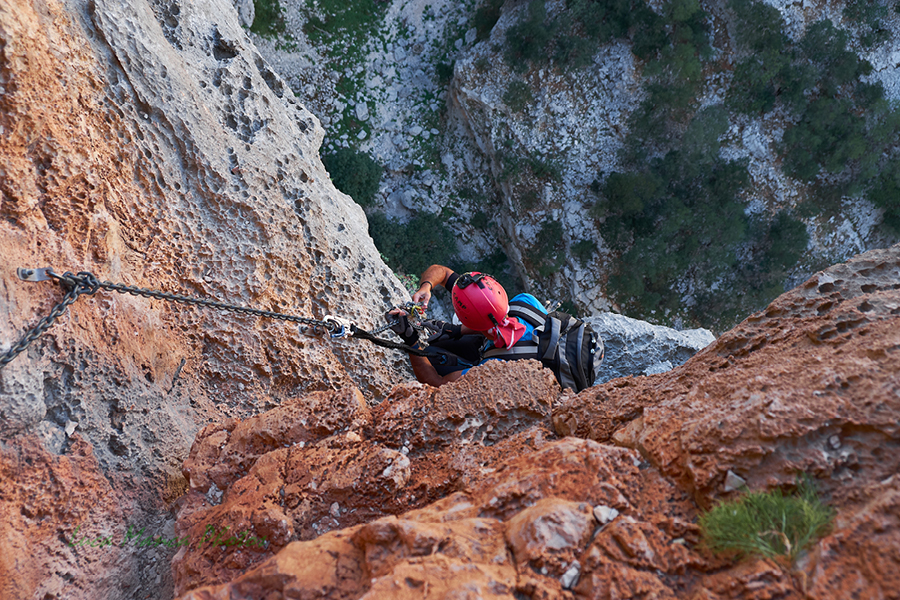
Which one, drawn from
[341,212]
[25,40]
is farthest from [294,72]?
[25,40]

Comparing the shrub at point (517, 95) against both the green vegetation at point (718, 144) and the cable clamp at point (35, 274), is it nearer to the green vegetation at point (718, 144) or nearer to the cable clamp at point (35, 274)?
the green vegetation at point (718, 144)

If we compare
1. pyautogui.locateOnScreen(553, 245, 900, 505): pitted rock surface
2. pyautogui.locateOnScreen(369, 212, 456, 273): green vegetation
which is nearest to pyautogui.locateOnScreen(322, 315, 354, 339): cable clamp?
pyautogui.locateOnScreen(553, 245, 900, 505): pitted rock surface

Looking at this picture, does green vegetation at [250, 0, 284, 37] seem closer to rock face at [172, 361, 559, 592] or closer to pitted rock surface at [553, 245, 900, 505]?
rock face at [172, 361, 559, 592]

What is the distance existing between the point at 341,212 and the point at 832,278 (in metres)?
3.82

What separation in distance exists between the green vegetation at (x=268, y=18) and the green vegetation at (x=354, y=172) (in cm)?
337

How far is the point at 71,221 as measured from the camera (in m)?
2.68

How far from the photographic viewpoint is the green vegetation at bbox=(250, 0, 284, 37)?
12398 millimetres

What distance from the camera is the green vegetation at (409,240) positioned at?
13539 mm

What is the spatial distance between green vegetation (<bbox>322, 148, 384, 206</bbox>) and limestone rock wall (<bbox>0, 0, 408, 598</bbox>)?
8.33 m

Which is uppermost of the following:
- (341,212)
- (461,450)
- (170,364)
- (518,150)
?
(518,150)

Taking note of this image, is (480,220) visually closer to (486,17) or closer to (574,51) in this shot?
(574,51)

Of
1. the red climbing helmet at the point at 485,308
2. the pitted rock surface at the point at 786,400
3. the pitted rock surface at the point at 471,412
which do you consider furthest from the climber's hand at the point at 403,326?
the pitted rock surface at the point at 786,400

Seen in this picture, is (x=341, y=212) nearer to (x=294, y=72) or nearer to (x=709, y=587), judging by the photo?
(x=709, y=587)

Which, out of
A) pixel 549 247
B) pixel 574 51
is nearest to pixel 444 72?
pixel 574 51
